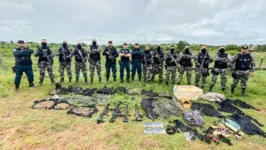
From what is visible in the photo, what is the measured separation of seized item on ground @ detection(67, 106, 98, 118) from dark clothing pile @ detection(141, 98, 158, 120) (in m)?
1.63

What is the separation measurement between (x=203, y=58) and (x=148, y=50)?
8.51 feet

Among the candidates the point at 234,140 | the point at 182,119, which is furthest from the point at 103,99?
the point at 234,140

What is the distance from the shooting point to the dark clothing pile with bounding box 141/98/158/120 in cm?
569

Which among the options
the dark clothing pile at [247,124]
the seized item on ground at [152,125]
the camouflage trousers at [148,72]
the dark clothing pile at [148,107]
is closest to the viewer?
the dark clothing pile at [247,124]

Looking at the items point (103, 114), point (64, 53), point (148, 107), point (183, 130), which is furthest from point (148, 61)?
point (183, 130)

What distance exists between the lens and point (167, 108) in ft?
20.4

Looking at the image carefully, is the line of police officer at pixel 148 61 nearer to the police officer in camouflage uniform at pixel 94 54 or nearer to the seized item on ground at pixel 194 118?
the police officer in camouflage uniform at pixel 94 54

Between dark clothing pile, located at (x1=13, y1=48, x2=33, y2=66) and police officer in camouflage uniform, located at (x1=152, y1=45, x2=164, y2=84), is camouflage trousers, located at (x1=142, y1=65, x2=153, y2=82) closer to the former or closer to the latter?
police officer in camouflage uniform, located at (x1=152, y1=45, x2=164, y2=84)

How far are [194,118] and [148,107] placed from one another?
60.4 inches

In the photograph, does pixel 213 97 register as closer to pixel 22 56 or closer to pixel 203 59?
pixel 203 59

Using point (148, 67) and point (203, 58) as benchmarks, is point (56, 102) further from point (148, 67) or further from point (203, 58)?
point (203, 58)

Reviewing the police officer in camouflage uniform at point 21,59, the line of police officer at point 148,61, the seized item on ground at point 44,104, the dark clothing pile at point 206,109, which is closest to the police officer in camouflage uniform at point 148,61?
the line of police officer at point 148,61

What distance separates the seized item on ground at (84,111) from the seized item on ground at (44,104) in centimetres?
86

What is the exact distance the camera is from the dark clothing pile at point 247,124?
4.97m
